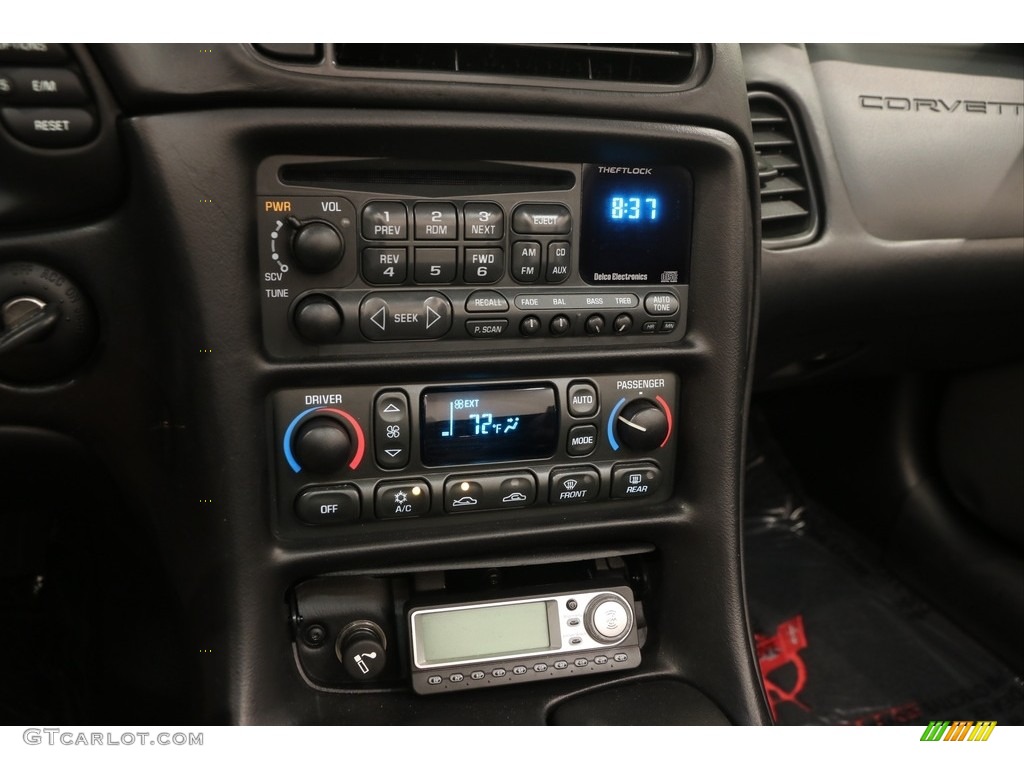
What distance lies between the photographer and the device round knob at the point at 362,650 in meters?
0.87

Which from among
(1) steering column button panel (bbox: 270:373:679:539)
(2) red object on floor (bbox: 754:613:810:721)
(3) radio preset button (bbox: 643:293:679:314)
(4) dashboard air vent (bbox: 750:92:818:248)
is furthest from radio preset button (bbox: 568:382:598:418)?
(2) red object on floor (bbox: 754:613:810:721)

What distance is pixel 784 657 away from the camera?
1.70 m

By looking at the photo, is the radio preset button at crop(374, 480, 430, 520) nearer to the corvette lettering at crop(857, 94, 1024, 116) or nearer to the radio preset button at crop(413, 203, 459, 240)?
the radio preset button at crop(413, 203, 459, 240)

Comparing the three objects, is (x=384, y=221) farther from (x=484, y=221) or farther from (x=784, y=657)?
(x=784, y=657)

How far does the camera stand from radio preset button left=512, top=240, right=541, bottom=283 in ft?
2.72

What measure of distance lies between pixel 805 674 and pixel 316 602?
1.16m

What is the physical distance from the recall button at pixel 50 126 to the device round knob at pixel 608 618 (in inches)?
27.5

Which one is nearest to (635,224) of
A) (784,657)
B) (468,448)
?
(468,448)

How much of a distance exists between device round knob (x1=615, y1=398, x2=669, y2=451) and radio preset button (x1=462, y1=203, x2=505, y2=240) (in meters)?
0.24

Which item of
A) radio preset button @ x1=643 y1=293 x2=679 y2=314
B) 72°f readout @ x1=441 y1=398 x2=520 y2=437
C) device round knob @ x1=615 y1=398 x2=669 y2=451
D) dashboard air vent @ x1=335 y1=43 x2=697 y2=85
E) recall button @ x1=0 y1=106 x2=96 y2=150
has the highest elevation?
dashboard air vent @ x1=335 y1=43 x2=697 y2=85

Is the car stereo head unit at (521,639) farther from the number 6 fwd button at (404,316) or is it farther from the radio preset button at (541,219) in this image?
the radio preset button at (541,219)

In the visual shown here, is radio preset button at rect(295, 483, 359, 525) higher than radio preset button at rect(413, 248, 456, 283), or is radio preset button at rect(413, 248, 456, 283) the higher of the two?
radio preset button at rect(413, 248, 456, 283)

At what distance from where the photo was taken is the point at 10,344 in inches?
29.1
